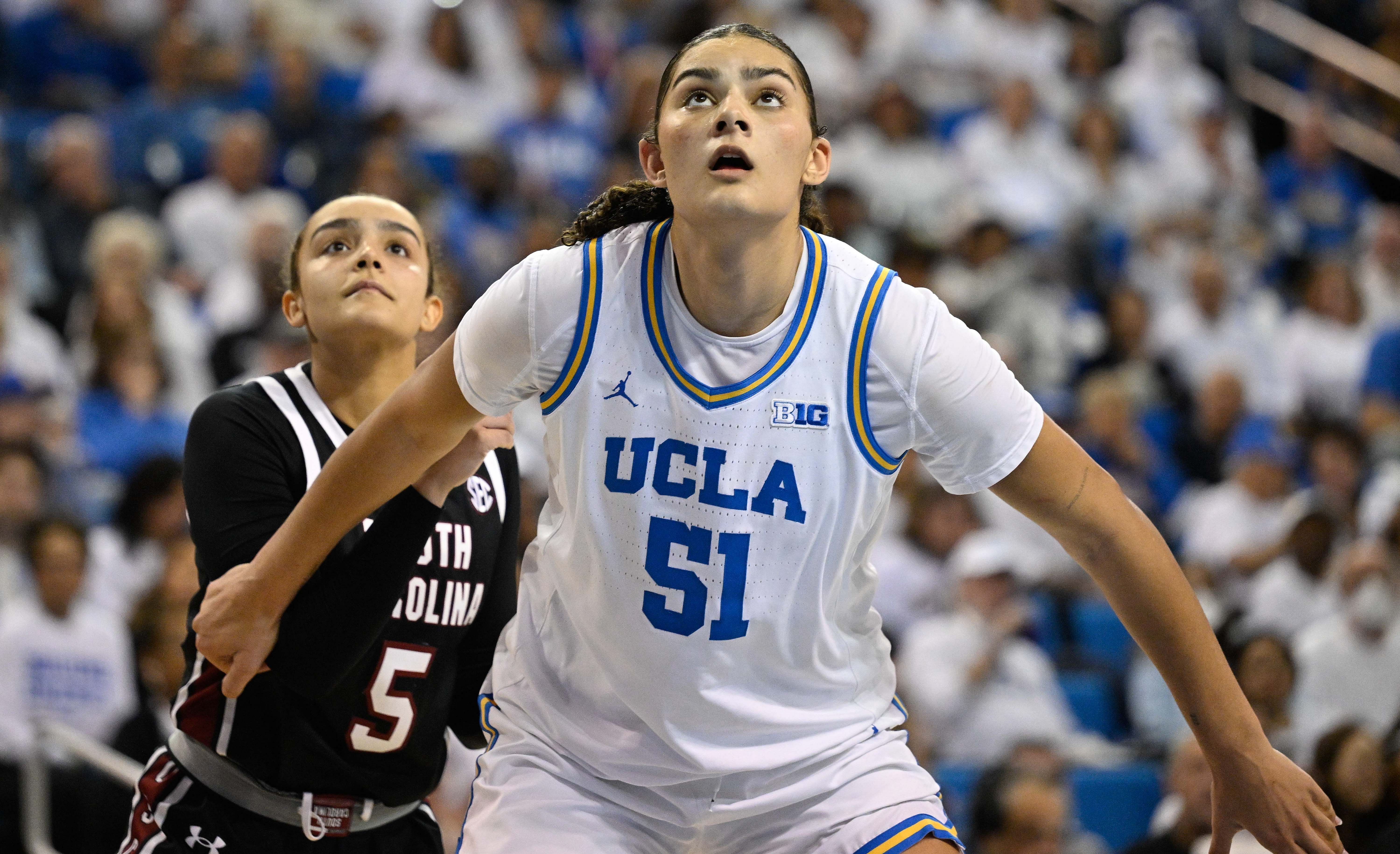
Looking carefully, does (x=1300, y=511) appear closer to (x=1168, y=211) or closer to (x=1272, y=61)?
(x=1168, y=211)

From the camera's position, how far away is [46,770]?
4805mm

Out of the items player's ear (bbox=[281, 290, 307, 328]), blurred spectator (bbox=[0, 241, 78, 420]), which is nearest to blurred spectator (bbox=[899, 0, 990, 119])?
blurred spectator (bbox=[0, 241, 78, 420])

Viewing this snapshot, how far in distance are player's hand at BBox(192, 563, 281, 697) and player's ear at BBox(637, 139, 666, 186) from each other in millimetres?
1019

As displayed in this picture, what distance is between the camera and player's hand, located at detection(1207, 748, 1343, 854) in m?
2.44

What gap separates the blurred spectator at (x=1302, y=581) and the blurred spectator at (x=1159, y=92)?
475 centimetres

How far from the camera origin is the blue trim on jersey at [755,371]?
2.41 meters

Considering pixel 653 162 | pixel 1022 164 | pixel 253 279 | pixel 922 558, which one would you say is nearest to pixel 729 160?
pixel 653 162

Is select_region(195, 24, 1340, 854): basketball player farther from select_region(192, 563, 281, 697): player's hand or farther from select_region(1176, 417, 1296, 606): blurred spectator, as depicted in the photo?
select_region(1176, 417, 1296, 606): blurred spectator

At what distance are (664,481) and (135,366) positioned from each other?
509 centimetres

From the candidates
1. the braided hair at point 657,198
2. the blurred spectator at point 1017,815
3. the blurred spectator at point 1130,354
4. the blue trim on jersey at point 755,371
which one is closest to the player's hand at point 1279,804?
the blue trim on jersey at point 755,371

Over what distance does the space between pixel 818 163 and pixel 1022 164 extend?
325 inches

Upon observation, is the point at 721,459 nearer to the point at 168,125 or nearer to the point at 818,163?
the point at 818,163

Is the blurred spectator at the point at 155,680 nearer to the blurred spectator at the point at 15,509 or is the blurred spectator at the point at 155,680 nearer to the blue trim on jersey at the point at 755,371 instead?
the blurred spectator at the point at 15,509

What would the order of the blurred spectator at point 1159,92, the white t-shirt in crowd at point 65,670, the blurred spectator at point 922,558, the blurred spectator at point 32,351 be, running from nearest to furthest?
1. the white t-shirt in crowd at point 65,670
2. the blurred spectator at point 32,351
3. the blurred spectator at point 922,558
4. the blurred spectator at point 1159,92
